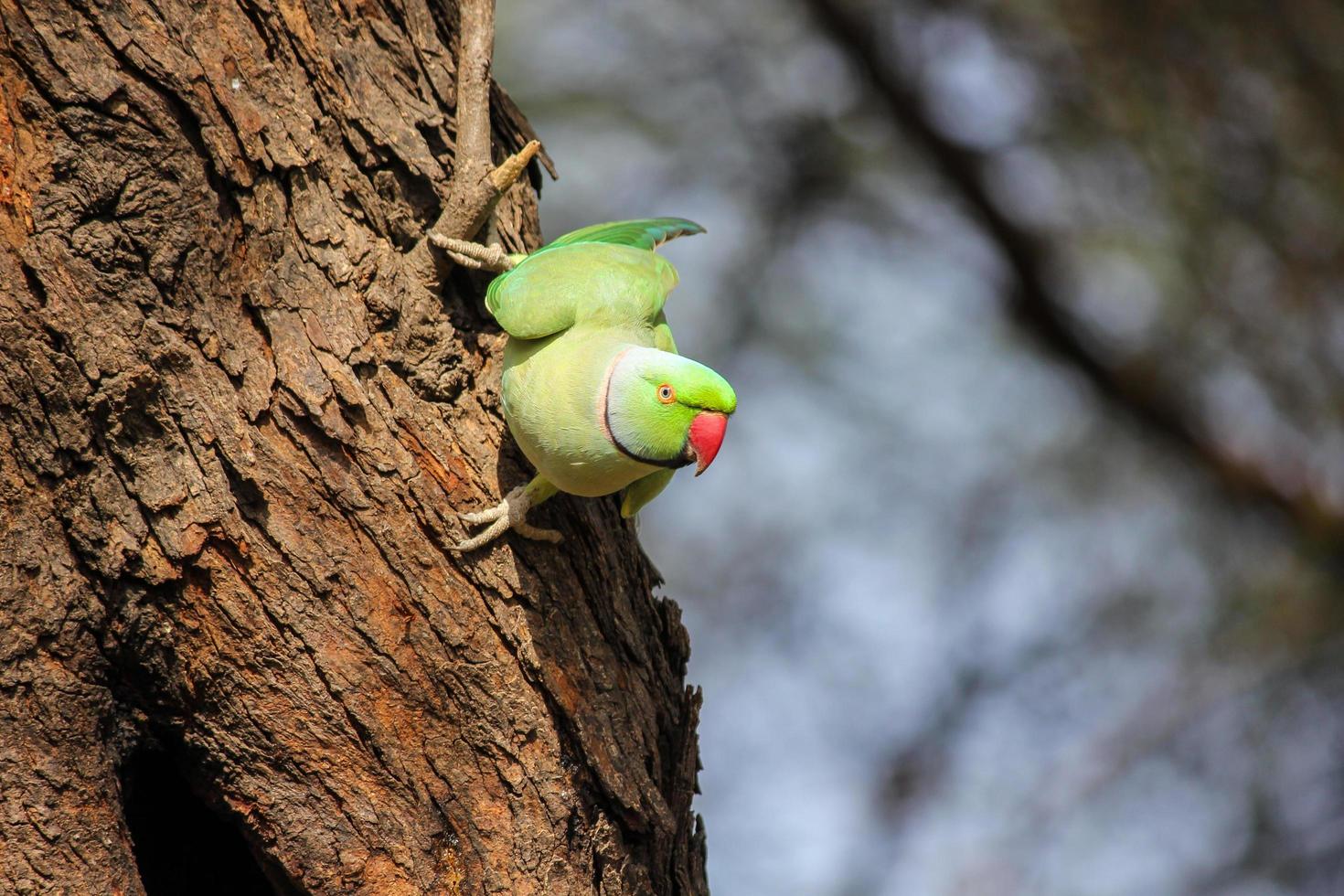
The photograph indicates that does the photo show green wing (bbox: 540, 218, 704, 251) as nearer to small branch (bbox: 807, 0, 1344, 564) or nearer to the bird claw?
the bird claw

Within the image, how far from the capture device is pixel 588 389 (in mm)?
2438

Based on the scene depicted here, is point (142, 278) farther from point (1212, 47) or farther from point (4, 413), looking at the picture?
point (1212, 47)

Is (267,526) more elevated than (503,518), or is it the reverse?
(503,518)

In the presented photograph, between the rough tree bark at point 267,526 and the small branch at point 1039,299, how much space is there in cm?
323

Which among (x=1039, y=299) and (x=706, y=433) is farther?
(x=1039, y=299)

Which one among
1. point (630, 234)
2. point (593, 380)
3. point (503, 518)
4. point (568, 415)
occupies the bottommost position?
point (503, 518)

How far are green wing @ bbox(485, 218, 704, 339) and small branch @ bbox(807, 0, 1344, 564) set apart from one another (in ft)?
9.28

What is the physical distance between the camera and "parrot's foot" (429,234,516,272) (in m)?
2.57

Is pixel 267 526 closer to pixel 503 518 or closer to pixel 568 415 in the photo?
pixel 503 518

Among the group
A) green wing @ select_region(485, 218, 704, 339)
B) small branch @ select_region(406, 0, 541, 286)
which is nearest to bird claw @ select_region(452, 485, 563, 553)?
green wing @ select_region(485, 218, 704, 339)

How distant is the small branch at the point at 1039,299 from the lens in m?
5.18

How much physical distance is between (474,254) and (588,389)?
1.56 feet

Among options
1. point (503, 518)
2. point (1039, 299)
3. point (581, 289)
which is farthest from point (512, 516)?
point (1039, 299)

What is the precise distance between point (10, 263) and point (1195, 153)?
492 centimetres
